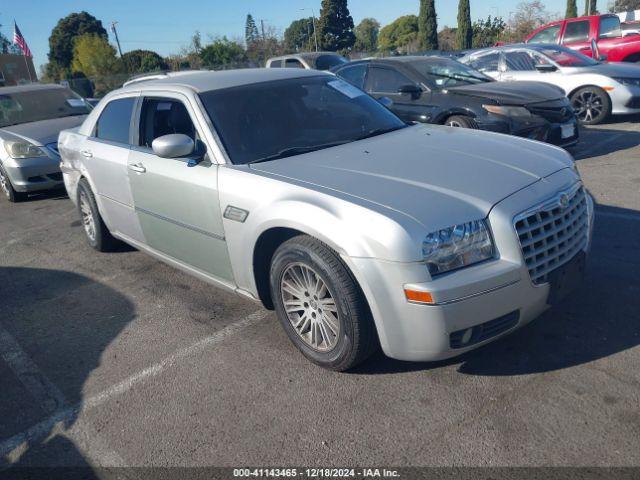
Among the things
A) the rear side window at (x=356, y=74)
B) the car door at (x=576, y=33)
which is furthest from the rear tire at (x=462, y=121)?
the car door at (x=576, y=33)

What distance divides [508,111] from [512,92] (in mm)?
474

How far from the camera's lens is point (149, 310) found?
4.32 metres

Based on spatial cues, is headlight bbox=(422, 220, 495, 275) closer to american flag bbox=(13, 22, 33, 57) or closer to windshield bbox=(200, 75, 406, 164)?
windshield bbox=(200, 75, 406, 164)

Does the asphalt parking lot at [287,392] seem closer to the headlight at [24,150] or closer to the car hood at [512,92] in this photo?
the car hood at [512,92]

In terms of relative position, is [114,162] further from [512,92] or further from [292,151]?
[512,92]

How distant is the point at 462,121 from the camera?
7305mm

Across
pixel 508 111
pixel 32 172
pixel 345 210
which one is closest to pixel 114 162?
pixel 345 210

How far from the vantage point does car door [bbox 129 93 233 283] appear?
363cm

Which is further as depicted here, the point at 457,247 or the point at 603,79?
the point at 603,79

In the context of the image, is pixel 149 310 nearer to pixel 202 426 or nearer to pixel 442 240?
pixel 202 426

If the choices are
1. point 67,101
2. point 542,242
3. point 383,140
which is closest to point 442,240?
point 542,242

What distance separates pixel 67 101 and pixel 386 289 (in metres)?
8.80

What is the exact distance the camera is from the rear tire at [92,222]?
532 centimetres

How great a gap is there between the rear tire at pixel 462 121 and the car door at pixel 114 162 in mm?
4099
